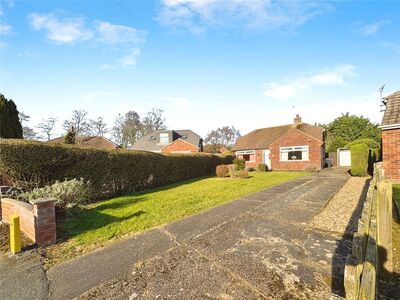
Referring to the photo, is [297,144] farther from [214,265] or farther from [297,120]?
[214,265]

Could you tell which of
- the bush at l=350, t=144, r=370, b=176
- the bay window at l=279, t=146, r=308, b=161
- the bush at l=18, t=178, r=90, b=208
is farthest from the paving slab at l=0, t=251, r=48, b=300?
the bay window at l=279, t=146, r=308, b=161

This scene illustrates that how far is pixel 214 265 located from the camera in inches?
150

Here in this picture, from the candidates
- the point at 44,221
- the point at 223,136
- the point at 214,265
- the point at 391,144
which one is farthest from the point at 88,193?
the point at 223,136

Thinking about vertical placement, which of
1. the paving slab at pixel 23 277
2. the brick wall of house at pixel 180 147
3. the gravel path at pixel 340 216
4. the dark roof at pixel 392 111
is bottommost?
the paving slab at pixel 23 277

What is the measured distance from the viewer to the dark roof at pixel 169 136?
4288 centimetres

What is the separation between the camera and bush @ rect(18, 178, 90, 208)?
6.77m

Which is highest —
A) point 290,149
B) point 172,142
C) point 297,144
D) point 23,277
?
point 172,142

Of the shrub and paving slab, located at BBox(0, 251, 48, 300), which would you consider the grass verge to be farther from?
the shrub

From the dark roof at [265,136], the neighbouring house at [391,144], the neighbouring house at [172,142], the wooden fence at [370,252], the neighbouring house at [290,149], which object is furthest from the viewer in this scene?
the neighbouring house at [172,142]

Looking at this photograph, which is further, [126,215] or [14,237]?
[126,215]

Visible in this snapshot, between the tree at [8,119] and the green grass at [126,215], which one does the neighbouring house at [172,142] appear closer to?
the tree at [8,119]

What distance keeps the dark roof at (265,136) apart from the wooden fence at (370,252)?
2278 cm

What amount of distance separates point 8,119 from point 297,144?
2401 centimetres

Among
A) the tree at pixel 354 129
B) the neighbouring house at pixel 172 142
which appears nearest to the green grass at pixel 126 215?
the neighbouring house at pixel 172 142
